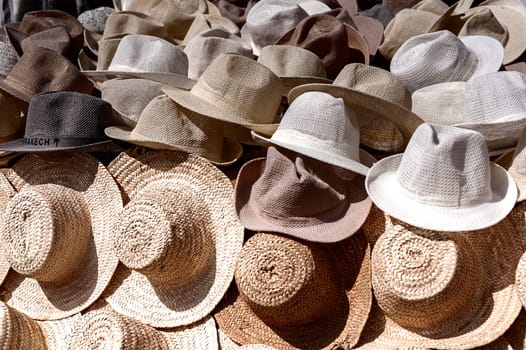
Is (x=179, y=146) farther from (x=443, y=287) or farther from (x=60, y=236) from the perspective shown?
(x=443, y=287)

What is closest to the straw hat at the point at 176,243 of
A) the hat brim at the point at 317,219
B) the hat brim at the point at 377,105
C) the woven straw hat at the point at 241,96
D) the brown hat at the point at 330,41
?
the hat brim at the point at 317,219

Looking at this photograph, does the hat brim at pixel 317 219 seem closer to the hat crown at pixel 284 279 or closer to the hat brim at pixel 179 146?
the hat crown at pixel 284 279

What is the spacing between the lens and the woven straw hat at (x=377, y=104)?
2736 mm

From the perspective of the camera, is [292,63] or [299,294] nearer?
[299,294]

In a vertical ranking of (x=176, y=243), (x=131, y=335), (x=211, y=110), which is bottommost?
(x=131, y=335)

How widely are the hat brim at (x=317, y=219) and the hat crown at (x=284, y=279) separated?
0.16 ft

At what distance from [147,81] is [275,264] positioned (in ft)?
4.59

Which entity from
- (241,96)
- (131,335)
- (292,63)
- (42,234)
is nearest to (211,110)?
(241,96)

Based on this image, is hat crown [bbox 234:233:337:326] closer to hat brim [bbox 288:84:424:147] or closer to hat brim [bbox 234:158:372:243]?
hat brim [bbox 234:158:372:243]

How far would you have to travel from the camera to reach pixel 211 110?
2.94 metres

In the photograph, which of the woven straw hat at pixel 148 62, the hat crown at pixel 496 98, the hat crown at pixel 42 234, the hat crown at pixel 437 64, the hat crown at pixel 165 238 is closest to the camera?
the hat crown at pixel 165 238

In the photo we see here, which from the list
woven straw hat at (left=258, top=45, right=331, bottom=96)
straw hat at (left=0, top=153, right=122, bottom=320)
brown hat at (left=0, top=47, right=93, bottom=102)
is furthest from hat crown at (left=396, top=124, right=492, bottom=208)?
brown hat at (left=0, top=47, right=93, bottom=102)

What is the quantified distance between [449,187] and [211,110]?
1099mm

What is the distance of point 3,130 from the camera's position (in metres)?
3.49
